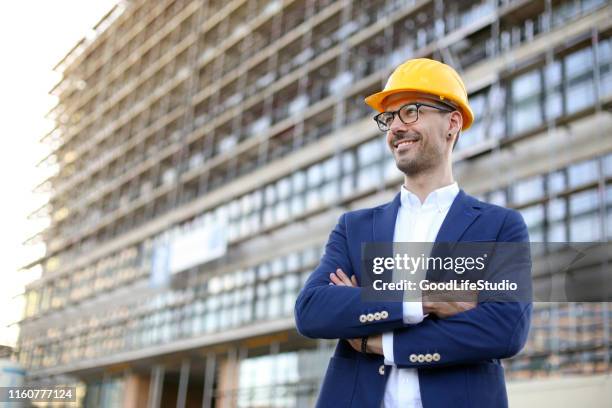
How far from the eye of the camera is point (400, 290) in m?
1.98

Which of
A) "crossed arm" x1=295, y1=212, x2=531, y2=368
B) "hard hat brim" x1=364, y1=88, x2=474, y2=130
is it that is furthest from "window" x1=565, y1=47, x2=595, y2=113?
"crossed arm" x1=295, y1=212, x2=531, y2=368

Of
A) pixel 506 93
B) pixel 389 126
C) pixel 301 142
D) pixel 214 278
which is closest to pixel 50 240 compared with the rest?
pixel 214 278

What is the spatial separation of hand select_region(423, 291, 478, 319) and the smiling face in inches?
14.2

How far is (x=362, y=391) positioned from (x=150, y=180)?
28.9 meters

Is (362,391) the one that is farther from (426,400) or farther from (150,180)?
(150,180)

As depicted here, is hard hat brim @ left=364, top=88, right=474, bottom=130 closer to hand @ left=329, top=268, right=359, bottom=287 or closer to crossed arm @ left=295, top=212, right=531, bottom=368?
crossed arm @ left=295, top=212, right=531, bottom=368

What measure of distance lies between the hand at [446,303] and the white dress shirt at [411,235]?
3 cm

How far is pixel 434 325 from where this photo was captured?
78.2 inches

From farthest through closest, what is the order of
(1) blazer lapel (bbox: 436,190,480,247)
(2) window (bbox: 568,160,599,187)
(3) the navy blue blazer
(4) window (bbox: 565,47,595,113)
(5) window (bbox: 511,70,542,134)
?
(5) window (bbox: 511,70,542,134) < (4) window (bbox: 565,47,595,113) < (2) window (bbox: 568,160,599,187) < (1) blazer lapel (bbox: 436,190,480,247) < (3) the navy blue blazer

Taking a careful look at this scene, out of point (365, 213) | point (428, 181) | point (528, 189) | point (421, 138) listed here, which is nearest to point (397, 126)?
point (421, 138)

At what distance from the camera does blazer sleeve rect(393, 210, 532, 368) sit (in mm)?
1928

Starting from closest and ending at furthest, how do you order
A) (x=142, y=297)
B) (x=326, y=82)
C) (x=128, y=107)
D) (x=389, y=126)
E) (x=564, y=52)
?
(x=389, y=126)
(x=564, y=52)
(x=326, y=82)
(x=142, y=297)
(x=128, y=107)

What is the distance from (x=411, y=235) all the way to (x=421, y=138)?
0.86ft

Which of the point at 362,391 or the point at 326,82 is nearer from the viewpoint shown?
the point at 362,391
